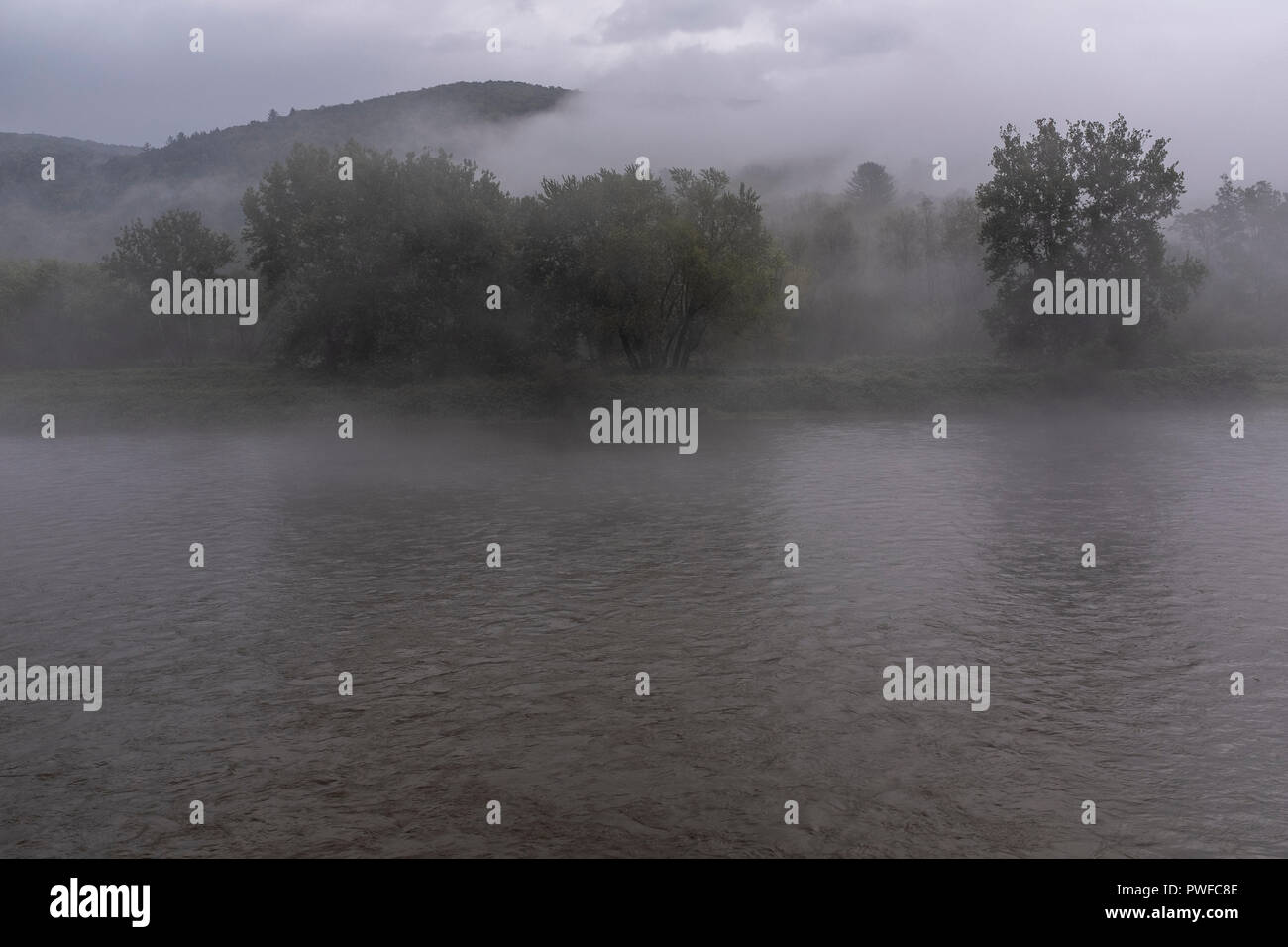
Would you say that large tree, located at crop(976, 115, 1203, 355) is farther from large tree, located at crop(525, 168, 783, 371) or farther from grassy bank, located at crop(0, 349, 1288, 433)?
large tree, located at crop(525, 168, 783, 371)

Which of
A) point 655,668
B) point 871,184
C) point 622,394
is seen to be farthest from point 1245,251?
point 655,668

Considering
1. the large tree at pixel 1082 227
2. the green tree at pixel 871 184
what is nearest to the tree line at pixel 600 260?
the large tree at pixel 1082 227

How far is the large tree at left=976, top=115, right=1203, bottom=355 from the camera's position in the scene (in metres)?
63.2

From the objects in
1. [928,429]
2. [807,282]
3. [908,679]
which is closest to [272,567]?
[908,679]

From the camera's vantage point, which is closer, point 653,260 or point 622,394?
point 622,394

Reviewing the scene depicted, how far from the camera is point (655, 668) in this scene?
A: 14.7 meters

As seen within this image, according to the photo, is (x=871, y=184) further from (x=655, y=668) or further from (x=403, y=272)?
(x=655, y=668)

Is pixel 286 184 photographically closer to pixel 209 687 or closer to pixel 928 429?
pixel 928 429

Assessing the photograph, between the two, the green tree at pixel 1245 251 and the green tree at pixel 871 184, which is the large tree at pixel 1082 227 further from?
the green tree at pixel 871 184

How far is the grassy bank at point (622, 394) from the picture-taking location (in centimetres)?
5709

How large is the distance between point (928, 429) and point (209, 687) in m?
38.5

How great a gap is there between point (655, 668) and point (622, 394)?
4373 centimetres

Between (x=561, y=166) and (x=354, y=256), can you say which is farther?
(x=561, y=166)
